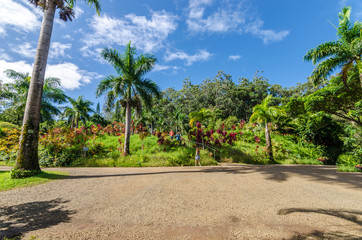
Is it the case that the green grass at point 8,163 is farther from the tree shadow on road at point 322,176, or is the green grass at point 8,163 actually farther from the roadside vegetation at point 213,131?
the tree shadow on road at point 322,176

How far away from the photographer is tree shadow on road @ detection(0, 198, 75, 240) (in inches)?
104

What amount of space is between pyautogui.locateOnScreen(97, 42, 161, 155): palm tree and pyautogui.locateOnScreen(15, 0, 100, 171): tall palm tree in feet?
15.0

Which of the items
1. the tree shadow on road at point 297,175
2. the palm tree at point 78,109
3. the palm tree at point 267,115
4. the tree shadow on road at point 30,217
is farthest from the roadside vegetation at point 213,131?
the palm tree at point 78,109

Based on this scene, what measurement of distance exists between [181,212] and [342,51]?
44.2ft

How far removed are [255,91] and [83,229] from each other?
4468 cm

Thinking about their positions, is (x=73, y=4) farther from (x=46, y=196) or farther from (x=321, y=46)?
(x=321, y=46)

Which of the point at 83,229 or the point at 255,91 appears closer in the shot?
the point at 83,229

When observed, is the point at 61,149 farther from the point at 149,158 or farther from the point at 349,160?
the point at 349,160

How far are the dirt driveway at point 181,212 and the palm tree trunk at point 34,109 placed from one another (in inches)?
75.8

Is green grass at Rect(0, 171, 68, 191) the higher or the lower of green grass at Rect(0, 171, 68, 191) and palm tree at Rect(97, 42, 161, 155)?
the lower

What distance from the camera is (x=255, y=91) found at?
40.4 metres

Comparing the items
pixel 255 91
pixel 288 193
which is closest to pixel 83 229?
pixel 288 193

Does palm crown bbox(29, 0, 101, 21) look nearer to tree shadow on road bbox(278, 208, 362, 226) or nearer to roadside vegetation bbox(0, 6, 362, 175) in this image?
roadside vegetation bbox(0, 6, 362, 175)

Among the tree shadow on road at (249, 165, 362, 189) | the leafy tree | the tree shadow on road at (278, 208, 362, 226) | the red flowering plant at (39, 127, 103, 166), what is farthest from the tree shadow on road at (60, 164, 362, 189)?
the leafy tree
